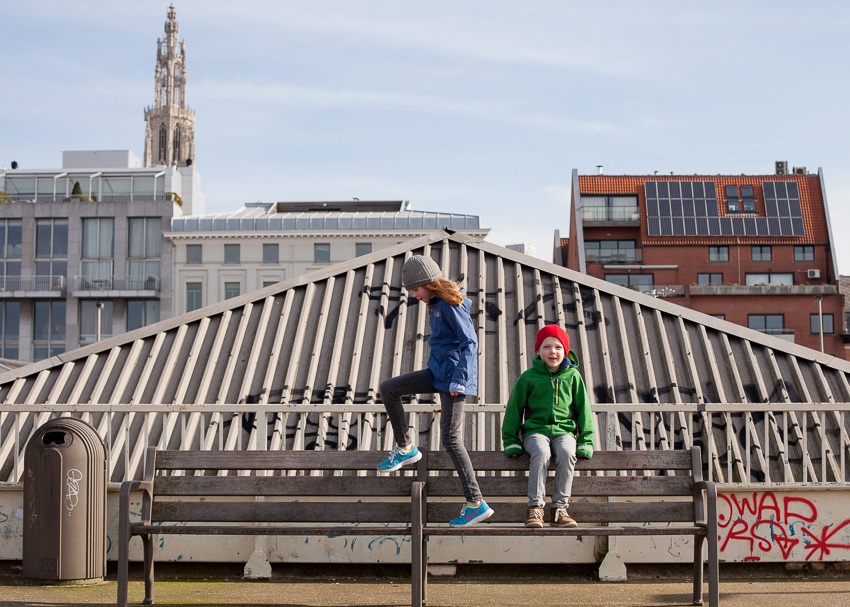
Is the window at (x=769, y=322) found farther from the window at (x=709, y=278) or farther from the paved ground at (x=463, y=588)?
the paved ground at (x=463, y=588)

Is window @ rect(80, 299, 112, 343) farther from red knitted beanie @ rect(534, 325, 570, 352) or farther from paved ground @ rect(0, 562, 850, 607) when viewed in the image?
red knitted beanie @ rect(534, 325, 570, 352)

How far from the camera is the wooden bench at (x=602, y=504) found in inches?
210

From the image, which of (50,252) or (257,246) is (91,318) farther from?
(257,246)

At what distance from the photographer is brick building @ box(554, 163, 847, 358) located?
5509 centimetres

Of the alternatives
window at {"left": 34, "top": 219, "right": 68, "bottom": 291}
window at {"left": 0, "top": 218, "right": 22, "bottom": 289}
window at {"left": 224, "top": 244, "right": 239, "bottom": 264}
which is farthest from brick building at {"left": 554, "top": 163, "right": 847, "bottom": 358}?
window at {"left": 0, "top": 218, "right": 22, "bottom": 289}

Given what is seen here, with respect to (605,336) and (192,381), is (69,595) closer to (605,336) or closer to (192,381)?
(192,381)

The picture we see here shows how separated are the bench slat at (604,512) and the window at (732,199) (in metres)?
59.2

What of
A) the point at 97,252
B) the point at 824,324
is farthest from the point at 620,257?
the point at 97,252

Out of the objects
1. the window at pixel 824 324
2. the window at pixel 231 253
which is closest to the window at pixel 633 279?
the window at pixel 824 324

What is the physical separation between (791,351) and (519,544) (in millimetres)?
4126

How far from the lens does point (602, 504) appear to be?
18.3 feet

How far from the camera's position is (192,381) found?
884 centimetres

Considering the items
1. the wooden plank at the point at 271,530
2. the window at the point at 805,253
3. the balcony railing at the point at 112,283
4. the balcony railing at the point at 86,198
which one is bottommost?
the wooden plank at the point at 271,530

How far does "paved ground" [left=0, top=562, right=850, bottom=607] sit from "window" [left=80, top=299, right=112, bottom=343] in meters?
56.8
